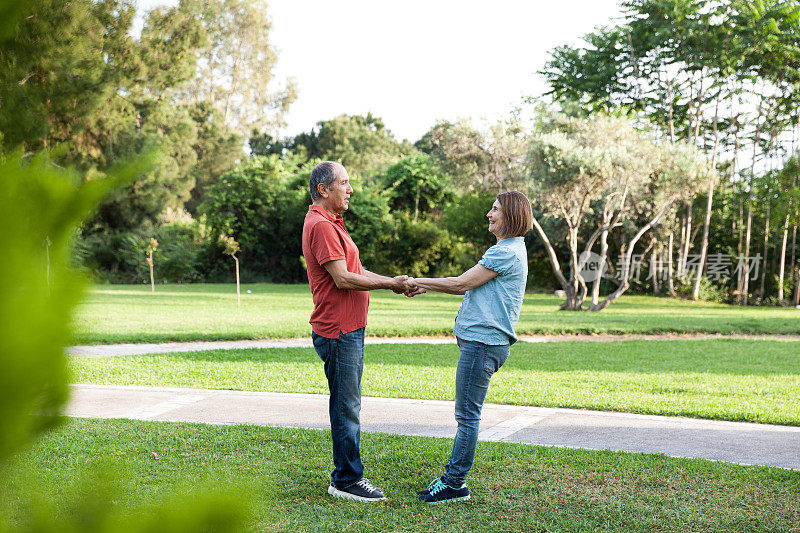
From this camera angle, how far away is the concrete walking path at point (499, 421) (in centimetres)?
555

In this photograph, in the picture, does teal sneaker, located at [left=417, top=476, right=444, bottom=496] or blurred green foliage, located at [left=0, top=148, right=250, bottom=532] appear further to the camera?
teal sneaker, located at [left=417, top=476, right=444, bottom=496]

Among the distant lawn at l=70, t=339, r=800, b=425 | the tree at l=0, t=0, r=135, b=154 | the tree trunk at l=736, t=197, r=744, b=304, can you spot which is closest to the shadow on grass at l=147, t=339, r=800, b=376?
the distant lawn at l=70, t=339, r=800, b=425

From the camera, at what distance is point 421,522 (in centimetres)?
388

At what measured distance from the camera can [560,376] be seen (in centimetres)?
899

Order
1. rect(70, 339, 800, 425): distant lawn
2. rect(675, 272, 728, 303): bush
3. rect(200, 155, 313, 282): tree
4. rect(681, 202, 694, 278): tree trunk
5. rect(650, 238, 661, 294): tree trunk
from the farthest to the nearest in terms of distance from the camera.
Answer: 1. rect(200, 155, 313, 282): tree
2. rect(650, 238, 661, 294): tree trunk
3. rect(681, 202, 694, 278): tree trunk
4. rect(675, 272, 728, 303): bush
5. rect(70, 339, 800, 425): distant lawn

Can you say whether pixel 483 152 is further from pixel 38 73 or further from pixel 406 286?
pixel 38 73

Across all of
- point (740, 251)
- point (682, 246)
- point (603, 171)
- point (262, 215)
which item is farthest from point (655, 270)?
point (262, 215)

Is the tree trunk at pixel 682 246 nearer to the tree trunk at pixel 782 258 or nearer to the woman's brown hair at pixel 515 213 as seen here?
the tree trunk at pixel 782 258

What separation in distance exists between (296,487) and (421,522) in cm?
92

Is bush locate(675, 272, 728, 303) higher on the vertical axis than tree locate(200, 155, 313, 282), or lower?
lower

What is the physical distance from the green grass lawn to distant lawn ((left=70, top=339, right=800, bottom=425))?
211cm

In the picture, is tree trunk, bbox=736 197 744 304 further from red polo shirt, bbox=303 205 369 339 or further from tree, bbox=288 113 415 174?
red polo shirt, bbox=303 205 369 339

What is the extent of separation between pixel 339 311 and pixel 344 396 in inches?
20.2

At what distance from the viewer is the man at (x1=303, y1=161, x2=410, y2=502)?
13.4 ft
